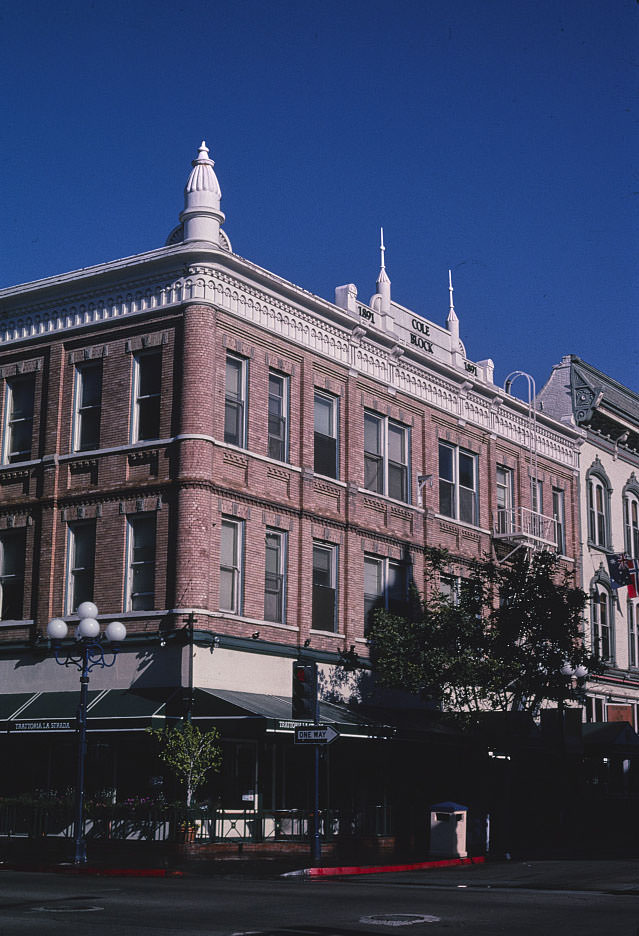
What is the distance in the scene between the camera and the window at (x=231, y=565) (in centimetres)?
2748

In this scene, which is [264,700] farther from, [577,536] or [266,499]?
[577,536]

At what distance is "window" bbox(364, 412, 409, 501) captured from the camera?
109ft

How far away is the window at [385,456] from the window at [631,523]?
15596 millimetres

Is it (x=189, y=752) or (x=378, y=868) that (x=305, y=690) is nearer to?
(x=189, y=752)

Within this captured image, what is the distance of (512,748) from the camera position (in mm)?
30562

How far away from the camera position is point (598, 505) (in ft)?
149

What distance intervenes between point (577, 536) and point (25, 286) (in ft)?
72.2

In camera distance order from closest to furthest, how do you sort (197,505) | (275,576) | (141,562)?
(197,505)
(141,562)
(275,576)

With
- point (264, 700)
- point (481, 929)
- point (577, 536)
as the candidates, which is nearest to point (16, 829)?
point (264, 700)

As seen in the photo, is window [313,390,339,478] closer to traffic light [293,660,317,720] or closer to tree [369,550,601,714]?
tree [369,550,601,714]

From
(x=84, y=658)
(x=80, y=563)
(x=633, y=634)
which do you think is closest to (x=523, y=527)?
(x=633, y=634)

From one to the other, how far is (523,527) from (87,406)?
1575 cm

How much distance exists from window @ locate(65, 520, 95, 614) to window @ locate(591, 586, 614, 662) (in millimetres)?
21179

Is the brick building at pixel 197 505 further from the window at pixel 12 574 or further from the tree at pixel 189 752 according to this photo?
the tree at pixel 189 752
